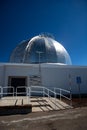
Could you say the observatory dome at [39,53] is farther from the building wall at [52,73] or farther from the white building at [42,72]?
the building wall at [52,73]

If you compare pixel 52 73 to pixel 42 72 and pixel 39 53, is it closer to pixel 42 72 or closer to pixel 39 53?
pixel 42 72

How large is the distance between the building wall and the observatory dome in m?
1.75

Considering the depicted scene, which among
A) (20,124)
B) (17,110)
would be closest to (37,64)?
(17,110)

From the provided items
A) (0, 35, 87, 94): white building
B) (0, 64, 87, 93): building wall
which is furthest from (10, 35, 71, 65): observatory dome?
(0, 64, 87, 93): building wall

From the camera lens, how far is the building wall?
1516 cm

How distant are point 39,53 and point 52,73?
312 cm

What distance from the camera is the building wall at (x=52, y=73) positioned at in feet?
49.8

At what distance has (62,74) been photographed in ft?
52.9

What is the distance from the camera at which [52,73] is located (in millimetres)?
15891

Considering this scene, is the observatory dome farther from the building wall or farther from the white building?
the building wall

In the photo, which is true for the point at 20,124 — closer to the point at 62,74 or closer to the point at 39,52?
the point at 62,74

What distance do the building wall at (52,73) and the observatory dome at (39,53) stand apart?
68.8 inches

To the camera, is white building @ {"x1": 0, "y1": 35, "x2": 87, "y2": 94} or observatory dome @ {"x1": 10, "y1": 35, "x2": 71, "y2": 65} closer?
white building @ {"x1": 0, "y1": 35, "x2": 87, "y2": 94}

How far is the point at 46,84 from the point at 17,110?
8621mm
